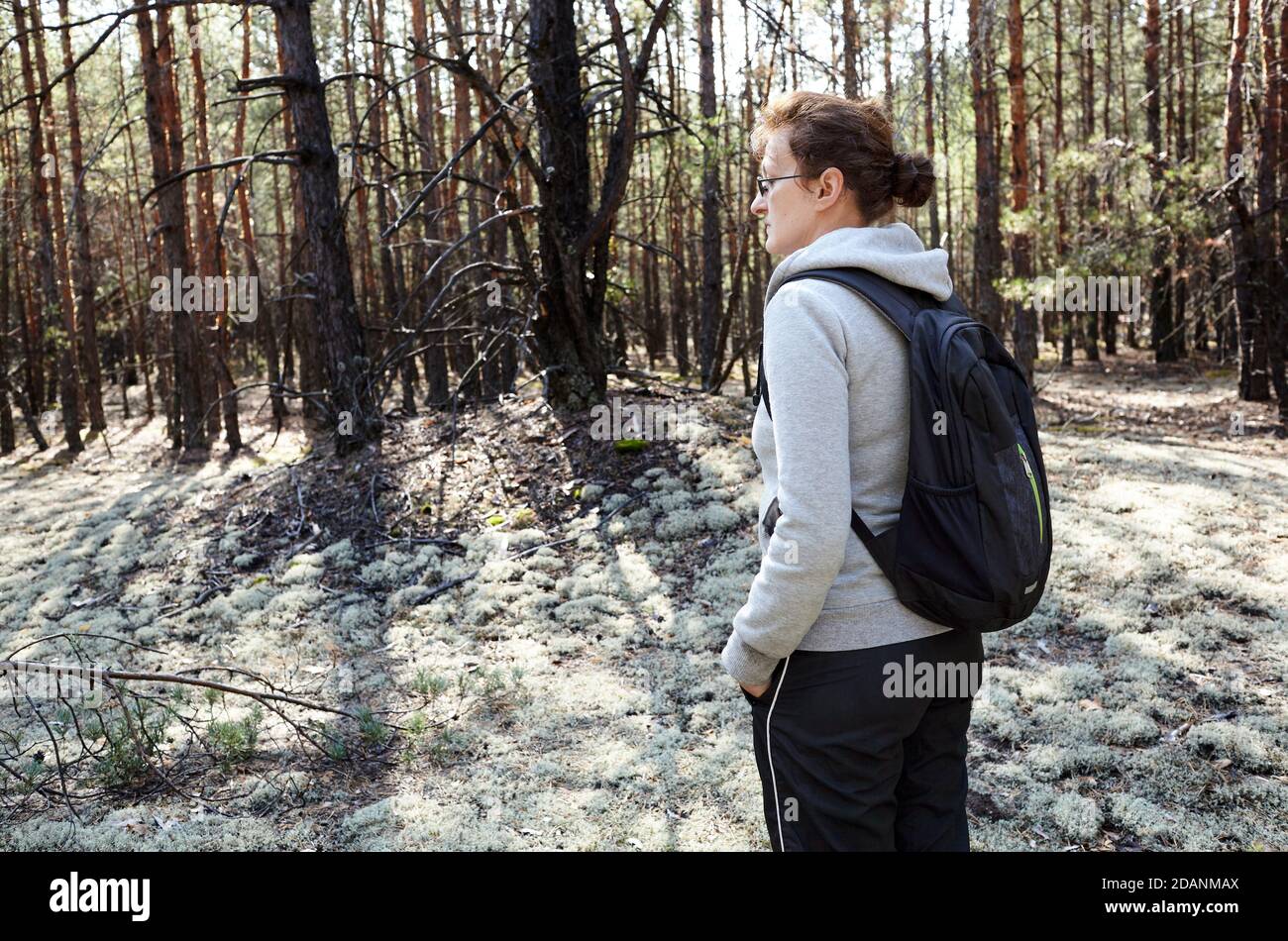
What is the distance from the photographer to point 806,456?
1.71 meters

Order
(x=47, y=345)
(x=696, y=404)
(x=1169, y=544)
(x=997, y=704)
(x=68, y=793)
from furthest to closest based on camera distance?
(x=47, y=345) < (x=696, y=404) < (x=1169, y=544) < (x=997, y=704) < (x=68, y=793)

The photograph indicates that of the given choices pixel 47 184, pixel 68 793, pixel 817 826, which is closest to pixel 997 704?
pixel 817 826

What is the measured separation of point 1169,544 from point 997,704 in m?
2.75

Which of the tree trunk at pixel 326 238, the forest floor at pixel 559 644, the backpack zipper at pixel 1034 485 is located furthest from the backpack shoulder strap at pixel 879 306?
the tree trunk at pixel 326 238

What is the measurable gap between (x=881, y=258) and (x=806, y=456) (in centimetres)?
43

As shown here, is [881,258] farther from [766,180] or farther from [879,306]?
[766,180]

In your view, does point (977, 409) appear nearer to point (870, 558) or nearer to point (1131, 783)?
point (870, 558)

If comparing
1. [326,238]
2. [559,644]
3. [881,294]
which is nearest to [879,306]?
[881,294]

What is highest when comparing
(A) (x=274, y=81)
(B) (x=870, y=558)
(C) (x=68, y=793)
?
(A) (x=274, y=81)

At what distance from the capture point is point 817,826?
5.95ft

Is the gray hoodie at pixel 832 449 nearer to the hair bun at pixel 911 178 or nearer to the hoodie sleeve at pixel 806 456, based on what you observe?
the hoodie sleeve at pixel 806 456

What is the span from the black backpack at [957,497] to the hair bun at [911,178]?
30cm

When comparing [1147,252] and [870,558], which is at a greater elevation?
[1147,252]

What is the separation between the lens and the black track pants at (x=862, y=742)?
1.78 m
